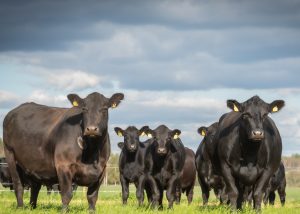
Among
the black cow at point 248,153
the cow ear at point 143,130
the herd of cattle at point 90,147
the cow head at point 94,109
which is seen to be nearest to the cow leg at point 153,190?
the herd of cattle at point 90,147

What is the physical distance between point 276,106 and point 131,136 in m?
9.12

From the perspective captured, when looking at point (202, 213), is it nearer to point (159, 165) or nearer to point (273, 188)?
point (159, 165)

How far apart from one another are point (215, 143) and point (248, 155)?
5.09 ft

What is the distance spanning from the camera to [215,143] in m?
14.2

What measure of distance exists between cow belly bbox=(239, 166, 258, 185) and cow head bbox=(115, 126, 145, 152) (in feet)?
27.8

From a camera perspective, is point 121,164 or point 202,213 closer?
point 202,213

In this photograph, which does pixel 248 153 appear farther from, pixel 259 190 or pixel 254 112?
pixel 254 112

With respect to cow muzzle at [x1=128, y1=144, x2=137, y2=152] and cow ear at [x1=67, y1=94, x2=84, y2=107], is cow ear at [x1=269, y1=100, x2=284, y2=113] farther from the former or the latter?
cow muzzle at [x1=128, y1=144, x2=137, y2=152]

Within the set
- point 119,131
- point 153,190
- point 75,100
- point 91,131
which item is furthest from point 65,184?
point 119,131

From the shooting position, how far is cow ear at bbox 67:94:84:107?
1166 cm

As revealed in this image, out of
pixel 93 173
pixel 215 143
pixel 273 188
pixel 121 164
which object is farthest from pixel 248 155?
pixel 273 188

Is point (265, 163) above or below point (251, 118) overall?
below

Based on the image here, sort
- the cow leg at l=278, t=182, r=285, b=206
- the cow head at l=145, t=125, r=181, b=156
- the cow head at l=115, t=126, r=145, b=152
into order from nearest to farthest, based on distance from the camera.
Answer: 1. the cow head at l=145, t=125, r=181, b=156
2. the cow head at l=115, t=126, r=145, b=152
3. the cow leg at l=278, t=182, r=285, b=206

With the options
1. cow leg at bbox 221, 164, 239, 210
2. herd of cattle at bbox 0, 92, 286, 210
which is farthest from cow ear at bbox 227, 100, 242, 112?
cow leg at bbox 221, 164, 239, 210
